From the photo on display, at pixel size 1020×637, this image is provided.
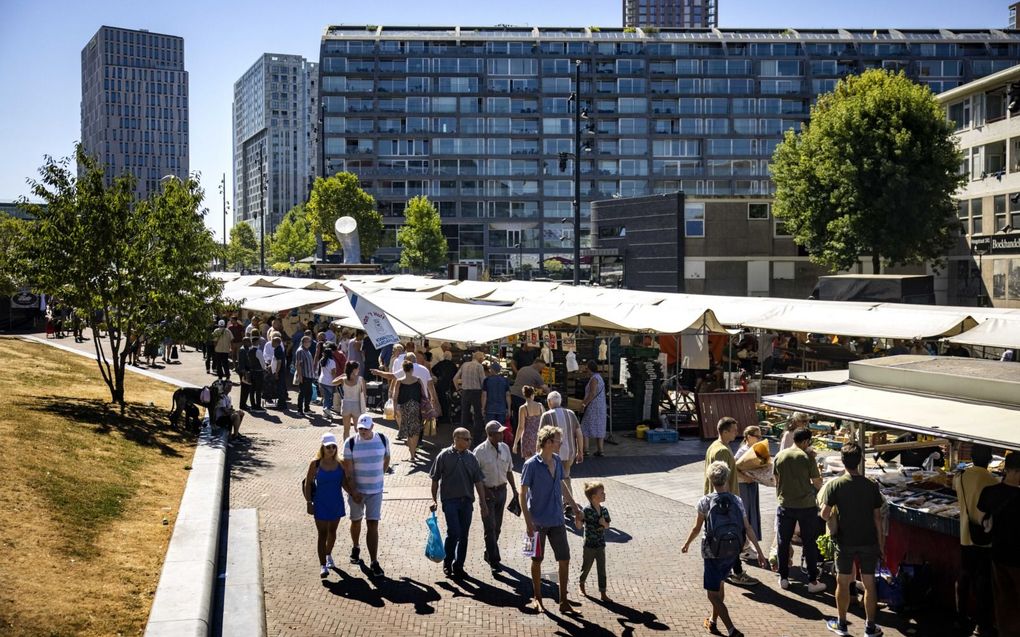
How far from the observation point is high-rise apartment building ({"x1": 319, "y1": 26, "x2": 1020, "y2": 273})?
10144 centimetres

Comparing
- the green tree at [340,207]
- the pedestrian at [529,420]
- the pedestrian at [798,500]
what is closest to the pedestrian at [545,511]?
the pedestrian at [798,500]

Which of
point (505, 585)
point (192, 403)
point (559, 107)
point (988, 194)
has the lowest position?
point (505, 585)

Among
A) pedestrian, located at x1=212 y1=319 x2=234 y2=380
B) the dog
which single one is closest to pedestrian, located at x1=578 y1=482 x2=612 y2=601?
the dog

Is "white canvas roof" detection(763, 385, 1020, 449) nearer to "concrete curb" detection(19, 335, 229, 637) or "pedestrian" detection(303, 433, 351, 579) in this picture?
"pedestrian" detection(303, 433, 351, 579)

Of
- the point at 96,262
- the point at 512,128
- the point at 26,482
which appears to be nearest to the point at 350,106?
the point at 512,128

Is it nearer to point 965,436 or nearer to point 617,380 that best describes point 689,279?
point 617,380

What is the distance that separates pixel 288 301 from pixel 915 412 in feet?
74.1

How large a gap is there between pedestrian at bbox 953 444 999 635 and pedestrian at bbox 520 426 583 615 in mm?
3315

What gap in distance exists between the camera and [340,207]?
267ft

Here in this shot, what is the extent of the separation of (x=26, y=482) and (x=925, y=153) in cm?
4016

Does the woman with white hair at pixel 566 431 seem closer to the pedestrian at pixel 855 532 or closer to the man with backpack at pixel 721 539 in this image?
the man with backpack at pixel 721 539

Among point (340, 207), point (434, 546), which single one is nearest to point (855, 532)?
point (434, 546)

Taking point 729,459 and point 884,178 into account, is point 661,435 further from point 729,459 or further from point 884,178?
point 884,178

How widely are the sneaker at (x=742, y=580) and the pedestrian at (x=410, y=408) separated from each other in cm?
695
